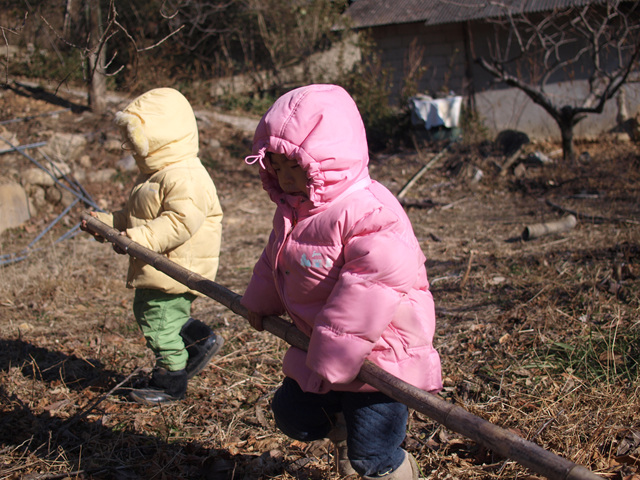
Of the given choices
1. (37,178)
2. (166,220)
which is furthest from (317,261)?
(37,178)

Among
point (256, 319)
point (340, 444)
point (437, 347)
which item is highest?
point (256, 319)

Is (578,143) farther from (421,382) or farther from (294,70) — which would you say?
(421,382)

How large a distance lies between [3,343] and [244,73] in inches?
519

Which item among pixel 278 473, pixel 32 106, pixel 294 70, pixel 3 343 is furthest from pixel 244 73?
pixel 278 473

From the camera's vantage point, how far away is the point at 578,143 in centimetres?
1166

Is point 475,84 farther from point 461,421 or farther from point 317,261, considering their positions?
point 461,421

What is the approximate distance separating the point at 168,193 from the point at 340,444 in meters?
1.61

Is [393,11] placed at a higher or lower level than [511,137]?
higher

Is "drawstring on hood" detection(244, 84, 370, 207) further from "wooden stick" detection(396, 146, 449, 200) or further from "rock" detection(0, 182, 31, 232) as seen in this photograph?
"rock" detection(0, 182, 31, 232)

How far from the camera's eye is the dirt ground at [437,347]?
2.67 meters

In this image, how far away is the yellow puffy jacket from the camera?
118 inches

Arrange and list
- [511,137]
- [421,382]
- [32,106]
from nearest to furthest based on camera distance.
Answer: [421,382] → [511,137] → [32,106]

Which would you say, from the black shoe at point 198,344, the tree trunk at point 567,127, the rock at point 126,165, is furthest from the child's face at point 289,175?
the tree trunk at point 567,127

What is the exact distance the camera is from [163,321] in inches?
127
